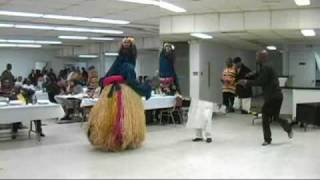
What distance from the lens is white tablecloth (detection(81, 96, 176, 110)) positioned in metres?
9.25

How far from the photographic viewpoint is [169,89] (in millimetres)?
10594

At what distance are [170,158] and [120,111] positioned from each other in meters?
1.08

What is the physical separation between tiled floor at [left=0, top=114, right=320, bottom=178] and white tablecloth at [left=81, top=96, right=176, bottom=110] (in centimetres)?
69

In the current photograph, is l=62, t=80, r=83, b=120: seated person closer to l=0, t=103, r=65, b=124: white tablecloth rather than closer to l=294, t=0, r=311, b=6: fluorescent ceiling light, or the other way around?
l=0, t=103, r=65, b=124: white tablecloth

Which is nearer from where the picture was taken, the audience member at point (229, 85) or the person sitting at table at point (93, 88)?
the person sitting at table at point (93, 88)

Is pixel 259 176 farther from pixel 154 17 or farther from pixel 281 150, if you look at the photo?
pixel 154 17

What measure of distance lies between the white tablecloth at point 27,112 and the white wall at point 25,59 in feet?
46.6

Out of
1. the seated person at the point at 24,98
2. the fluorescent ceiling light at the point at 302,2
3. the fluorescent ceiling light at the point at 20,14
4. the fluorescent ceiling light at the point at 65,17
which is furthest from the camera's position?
the fluorescent ceiling light at the point at 65,17

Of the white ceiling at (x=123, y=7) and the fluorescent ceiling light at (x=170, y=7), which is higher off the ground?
the fluorescent ceiling light at (x=170, y=7)

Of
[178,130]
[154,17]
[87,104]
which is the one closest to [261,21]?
[154,17]

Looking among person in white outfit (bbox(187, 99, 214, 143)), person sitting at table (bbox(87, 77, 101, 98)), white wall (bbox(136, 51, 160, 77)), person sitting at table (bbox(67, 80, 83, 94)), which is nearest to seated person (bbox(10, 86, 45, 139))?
person sitting at table (bbox(87, 77, 101, 98))

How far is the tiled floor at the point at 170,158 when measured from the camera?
552 centimetres

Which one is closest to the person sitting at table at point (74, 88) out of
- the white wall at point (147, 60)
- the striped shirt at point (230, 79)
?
the striped shirt at point (230, 79)

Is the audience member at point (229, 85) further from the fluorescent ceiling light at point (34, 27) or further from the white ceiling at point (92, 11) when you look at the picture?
the fluorescent ceiling light at point (34, 27)
